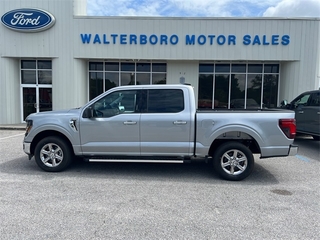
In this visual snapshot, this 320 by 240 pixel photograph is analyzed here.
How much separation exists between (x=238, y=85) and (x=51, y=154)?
12004 mm

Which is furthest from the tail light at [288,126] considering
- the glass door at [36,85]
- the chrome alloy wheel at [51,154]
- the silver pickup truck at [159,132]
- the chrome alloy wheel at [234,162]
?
the glass door at [36,85]

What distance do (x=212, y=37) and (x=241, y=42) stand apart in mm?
1574

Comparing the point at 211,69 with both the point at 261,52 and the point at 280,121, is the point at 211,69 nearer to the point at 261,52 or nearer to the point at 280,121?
the point at 261,52

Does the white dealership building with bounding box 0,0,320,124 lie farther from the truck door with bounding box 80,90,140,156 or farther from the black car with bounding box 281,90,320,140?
the truck door with bounding box 80,90,140,156

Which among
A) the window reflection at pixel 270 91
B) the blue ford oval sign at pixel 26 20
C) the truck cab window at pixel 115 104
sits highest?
the blue ford oval sign at pixel 26 20

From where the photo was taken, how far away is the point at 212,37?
13.3m

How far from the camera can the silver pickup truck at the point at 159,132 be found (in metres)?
5.10

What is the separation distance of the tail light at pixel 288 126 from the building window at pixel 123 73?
10348 mm

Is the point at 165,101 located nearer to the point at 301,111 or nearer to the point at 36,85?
the point at 301,111

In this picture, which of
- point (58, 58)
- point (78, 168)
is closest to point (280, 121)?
point (78, 168)

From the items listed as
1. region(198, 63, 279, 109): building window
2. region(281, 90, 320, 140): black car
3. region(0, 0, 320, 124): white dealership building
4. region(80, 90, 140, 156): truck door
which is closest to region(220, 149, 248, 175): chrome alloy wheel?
region(80, 90, 140, 156): truck door

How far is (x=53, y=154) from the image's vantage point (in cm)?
557

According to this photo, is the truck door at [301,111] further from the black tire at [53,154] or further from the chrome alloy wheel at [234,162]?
the black tire at [53,154]

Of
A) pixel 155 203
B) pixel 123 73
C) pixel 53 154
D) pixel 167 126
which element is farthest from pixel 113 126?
pixel 123 73
